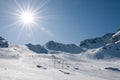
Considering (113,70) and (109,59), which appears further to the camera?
(109,59)

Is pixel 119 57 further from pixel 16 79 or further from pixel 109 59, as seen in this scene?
pixel 16 79

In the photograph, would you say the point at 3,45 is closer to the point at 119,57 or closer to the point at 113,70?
the point at 113,70

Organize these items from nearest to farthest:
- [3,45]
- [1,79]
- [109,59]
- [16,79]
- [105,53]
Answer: [1,79], [16,79], [3,45], [109,59], [105,53]

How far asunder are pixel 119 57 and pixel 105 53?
14040 millimetres

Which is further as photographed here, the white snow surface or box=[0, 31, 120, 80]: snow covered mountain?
box=[0, 31, 120, 80]: snow covered mountain

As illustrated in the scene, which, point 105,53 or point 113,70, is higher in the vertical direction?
point 105,53

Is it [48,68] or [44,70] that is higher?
[48,68]

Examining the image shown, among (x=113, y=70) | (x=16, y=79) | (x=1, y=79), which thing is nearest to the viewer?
(x=1, y=79)

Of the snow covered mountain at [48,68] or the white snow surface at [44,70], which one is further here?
the snow covered mountain at [48,68]

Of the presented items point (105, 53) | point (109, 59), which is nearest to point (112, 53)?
point (105, 53)

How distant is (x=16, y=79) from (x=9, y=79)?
158 centimetres

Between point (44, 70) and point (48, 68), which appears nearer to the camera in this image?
point (44, 70)

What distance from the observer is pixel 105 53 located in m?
197

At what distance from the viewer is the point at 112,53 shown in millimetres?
198250
